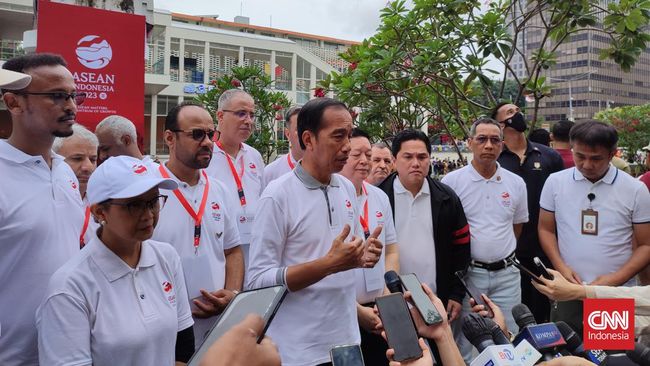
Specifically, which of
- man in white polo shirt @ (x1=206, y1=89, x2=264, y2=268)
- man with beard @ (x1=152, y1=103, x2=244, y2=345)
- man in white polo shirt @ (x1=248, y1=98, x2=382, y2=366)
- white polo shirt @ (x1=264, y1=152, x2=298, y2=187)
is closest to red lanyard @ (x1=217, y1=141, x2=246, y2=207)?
man in white polo shirt @ (x1=206, y1=89, x2=264, y2=268)

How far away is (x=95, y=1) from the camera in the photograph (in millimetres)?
5703

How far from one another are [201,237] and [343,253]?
38.8 inches

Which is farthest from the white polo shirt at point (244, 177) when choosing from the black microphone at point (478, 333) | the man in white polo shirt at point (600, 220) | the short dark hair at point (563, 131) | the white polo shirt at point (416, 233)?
the short dark hair at point (563, 131)

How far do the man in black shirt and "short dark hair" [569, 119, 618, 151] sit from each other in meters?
1.09

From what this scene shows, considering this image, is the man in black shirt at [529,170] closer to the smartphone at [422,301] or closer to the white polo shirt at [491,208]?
the white polo shirt at [491,208]

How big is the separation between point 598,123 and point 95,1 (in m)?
5.17

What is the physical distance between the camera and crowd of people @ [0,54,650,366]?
188cm

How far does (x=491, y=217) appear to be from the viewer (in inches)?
159

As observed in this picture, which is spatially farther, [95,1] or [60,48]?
[95,1]

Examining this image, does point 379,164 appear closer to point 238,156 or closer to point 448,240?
point 448,240

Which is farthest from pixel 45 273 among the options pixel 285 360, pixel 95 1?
pixel 95 1

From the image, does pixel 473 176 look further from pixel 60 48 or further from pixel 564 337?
pixel 60 48

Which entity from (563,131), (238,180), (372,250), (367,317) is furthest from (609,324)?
(563,131)

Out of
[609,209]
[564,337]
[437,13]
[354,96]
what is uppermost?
[437,13]
